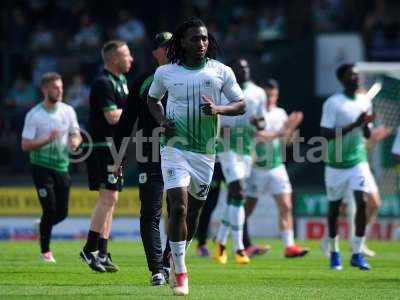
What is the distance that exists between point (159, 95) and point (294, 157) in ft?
48.3

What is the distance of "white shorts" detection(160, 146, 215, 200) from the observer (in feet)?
37.9

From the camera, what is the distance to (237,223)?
17.7m

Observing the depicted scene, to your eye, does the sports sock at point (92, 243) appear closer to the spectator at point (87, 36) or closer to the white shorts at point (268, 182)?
the white shorts at point (268, 182)

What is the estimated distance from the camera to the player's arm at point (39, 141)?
16.9 meters

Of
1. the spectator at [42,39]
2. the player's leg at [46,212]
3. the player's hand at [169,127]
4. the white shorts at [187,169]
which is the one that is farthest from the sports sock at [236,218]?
the spectator at [42,39]

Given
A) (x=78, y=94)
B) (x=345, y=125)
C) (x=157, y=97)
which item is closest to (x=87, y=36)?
(x=78, y=94)

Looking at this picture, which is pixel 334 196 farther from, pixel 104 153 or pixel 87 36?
pixel 87 36

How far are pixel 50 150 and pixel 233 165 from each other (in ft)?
9.07

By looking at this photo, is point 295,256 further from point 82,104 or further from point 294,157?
point 82,104

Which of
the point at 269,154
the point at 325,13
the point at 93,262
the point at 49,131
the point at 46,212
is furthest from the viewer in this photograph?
the point at 325,13

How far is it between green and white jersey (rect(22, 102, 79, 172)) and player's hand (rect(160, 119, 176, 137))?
5.76 metres

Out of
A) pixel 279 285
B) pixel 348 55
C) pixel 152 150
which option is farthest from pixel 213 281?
pixel 348 55

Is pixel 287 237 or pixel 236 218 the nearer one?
pixel 236 218

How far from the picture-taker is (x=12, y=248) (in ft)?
66.6
